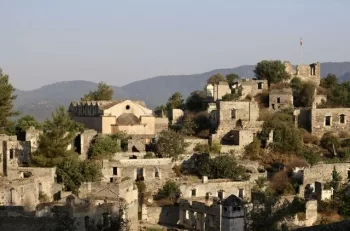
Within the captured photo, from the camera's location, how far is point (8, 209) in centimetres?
2269

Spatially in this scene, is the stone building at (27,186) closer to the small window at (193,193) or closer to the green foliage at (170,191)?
the green foliage at (170,191)

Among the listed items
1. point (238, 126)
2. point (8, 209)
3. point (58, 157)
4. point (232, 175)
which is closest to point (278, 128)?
point (238, 126)

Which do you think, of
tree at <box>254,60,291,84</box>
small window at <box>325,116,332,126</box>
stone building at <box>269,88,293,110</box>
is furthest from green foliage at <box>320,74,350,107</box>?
tree at <box>254,60,291,84</box>

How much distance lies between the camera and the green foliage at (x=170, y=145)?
34281 millimetres

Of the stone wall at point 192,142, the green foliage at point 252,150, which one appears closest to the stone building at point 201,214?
the stone wall at point 192,142

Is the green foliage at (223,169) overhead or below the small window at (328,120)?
below

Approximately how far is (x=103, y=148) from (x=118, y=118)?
440cm

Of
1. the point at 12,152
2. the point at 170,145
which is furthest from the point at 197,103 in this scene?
the point at 12,152

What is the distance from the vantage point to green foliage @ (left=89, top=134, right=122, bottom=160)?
33531 millimetres

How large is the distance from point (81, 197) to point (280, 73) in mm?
21362

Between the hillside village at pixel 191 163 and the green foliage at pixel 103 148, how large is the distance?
0.19 ft

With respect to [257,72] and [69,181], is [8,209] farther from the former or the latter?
[257,72]

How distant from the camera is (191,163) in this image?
112 feet

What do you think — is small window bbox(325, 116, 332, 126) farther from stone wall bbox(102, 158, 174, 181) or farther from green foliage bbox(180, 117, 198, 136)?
stone wall bbox(102, 158, 174, 181)
